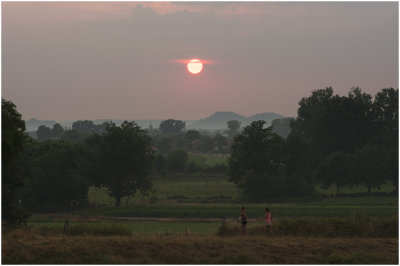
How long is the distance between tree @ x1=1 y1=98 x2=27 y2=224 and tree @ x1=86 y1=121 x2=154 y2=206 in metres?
32.6

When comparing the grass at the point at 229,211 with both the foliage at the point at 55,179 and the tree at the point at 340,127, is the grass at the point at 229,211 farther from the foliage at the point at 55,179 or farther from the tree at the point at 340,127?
the tree at the point at 340,127

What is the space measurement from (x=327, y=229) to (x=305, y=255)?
4.31m

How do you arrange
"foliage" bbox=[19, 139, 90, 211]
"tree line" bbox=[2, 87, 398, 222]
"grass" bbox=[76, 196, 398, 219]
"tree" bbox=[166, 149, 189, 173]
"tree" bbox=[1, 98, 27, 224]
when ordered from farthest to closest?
1. "tree" bbox=[166, 149, 189, 173]
2. "tree line" bbox=[2, 87, 398, 222]
3. "foliage" bbox=[19, 139, 90, 211]
4. "grass" bbox=[76, 196, 398, 219]
5. "tree" bbox=[1, 98, 27, 224]

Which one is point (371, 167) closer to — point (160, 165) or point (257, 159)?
point (257, 159)

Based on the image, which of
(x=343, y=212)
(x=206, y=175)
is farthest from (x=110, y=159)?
(x=206, y=175)

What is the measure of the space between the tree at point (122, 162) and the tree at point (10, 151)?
32.6m

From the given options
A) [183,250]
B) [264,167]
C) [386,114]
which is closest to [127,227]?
[183,250]

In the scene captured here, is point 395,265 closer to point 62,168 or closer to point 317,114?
point 62,168

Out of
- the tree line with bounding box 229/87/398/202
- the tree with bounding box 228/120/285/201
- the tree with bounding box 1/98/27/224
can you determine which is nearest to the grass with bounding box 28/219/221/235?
the tree with bounding box 1/98/27/224

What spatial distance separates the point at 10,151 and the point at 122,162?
169 ft

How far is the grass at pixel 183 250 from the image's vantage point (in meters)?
29.2

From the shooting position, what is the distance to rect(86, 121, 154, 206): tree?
83750 mm

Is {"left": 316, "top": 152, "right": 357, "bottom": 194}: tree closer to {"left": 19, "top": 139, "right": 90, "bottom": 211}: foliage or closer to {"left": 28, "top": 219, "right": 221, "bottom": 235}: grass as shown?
{"left": 19, "top": 139, "right": 90, "bottom": 211}: foliage

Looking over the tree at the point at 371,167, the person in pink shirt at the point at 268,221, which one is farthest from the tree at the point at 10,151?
A: the tree at the point at 371,167
